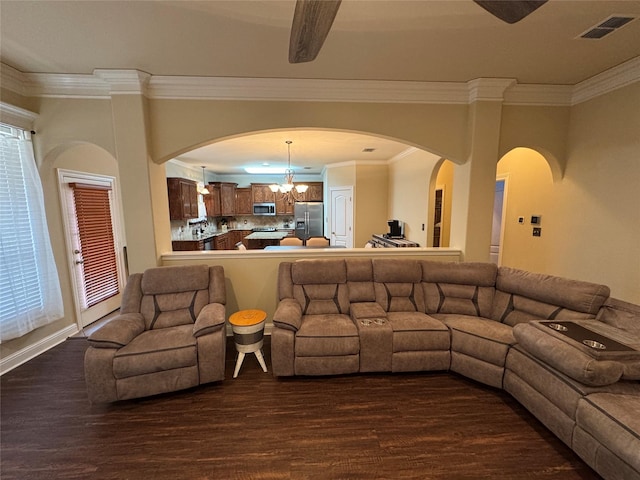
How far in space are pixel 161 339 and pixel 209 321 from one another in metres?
0.41

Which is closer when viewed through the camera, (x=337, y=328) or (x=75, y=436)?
(x=75, y=436)

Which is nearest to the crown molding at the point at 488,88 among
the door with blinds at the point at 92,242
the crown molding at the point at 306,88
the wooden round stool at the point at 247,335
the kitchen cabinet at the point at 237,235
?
the crown molding at the point at 306,88

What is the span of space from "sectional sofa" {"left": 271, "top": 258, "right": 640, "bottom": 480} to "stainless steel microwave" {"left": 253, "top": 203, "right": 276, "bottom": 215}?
6.13 meters

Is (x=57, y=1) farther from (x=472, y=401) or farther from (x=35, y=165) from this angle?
(x=472, y=401)

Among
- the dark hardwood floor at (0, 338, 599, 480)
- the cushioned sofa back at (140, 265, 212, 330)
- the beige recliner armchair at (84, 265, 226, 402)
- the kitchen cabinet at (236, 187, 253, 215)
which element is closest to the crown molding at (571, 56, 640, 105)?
the dark hardwood floor at (0, 338, 599, 480)

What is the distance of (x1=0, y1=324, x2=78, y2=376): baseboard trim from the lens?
2.71 meters

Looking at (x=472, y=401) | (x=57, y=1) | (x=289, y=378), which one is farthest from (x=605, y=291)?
(x=57, y=1)

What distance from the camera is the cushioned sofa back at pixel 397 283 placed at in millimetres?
2994

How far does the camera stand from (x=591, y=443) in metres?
1.59

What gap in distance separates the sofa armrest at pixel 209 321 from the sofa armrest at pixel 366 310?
4.22 ft

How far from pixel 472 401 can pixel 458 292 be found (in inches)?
42.7

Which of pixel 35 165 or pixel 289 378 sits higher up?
pixel 35 165

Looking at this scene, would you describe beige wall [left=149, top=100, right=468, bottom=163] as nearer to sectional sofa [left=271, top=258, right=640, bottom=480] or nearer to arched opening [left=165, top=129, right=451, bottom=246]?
arched opening [left=165, top=129, right=451, bottom=246]

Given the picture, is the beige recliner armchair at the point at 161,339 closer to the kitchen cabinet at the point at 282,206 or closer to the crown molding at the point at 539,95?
the crown molding at the point at 539,95
